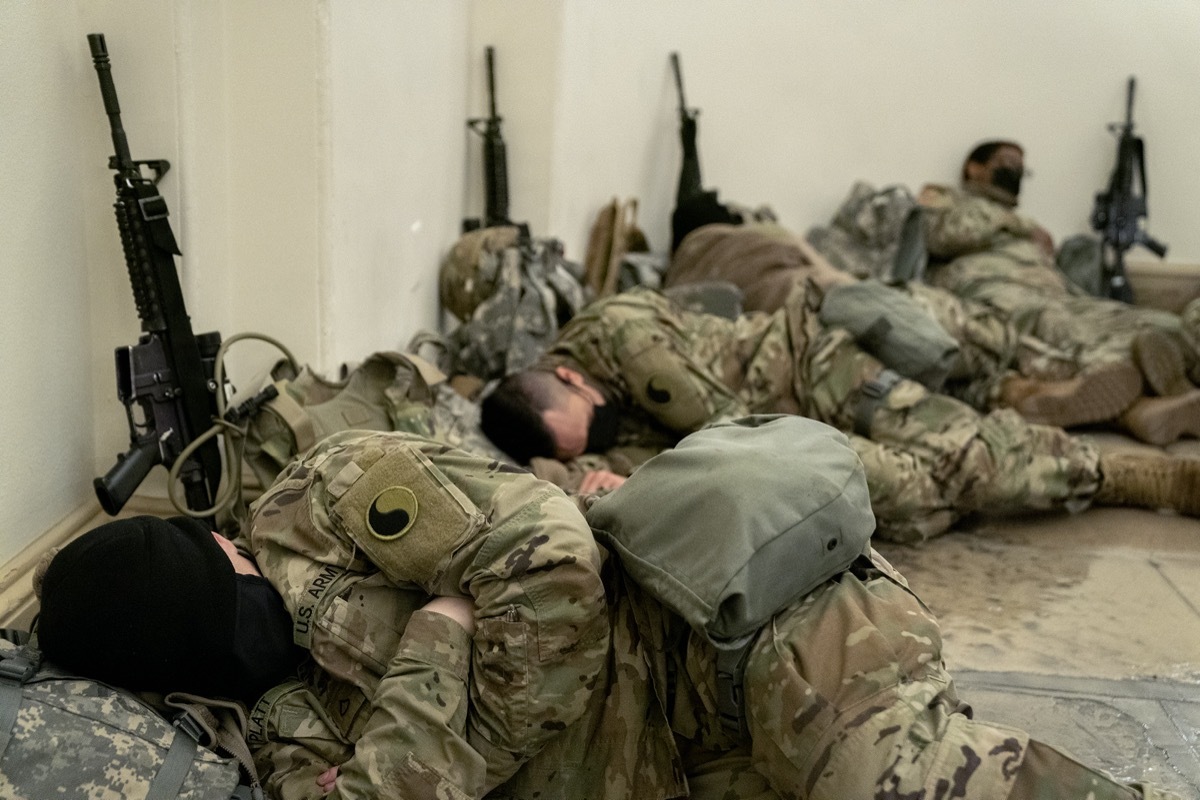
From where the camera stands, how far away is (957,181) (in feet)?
18.2

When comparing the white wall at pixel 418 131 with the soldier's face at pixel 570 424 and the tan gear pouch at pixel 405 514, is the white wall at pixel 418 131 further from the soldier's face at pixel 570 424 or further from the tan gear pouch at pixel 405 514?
the tan gear pouch at pixel 405 514

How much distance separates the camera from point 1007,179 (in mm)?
5301

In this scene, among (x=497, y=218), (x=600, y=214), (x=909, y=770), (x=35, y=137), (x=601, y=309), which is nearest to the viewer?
(x=909, y=770)

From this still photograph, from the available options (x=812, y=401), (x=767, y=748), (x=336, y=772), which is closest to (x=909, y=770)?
(x=767, y=748)

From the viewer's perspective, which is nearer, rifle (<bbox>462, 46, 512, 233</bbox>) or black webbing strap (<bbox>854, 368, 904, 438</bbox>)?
black webbing strap (<bbox>854, 368, 904, 438</bbox>)

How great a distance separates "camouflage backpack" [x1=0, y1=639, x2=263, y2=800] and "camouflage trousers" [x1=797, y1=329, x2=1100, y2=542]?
1.82 m

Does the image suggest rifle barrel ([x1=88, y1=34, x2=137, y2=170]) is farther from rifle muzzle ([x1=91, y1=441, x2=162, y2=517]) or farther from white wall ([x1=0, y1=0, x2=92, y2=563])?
rifle muzzle ([x1=91, y1=441, x2=162, y2=517])

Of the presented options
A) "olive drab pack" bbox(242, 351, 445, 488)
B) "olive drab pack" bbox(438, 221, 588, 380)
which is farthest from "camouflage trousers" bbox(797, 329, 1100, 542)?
"olive drab pack" bbox(242, 351, 445, 488)

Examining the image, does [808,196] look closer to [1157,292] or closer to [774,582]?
[1157,292]

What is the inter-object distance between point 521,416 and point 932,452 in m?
1.14

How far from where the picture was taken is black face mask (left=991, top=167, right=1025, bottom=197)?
17.4ft

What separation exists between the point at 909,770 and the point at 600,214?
12.7ft

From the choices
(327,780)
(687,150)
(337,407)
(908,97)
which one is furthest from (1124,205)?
(327,780)

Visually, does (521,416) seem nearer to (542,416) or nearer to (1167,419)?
(542,416)
